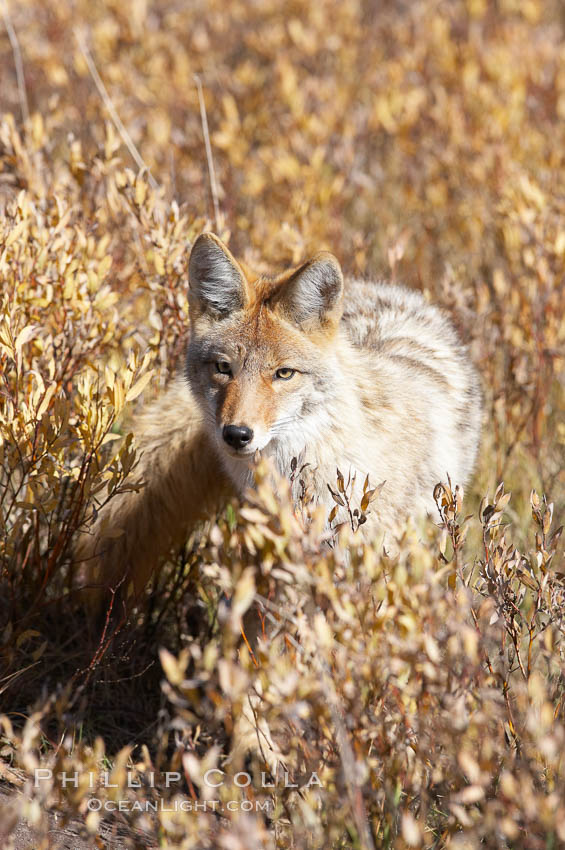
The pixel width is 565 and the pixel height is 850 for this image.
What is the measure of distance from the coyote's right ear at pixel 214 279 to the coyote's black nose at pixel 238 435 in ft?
2.11

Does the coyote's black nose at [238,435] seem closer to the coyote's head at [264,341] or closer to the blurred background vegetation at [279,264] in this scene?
the coyote's head at [264,341]

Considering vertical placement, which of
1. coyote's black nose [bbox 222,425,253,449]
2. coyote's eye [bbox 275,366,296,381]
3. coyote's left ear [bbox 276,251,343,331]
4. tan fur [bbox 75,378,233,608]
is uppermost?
coyote's left ear [bbox 276,251,343,331]

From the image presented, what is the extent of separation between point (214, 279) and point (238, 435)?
77 cm

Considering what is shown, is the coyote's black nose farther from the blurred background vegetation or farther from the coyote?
the blurred background vegetation

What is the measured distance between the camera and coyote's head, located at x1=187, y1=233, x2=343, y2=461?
3.23 metres

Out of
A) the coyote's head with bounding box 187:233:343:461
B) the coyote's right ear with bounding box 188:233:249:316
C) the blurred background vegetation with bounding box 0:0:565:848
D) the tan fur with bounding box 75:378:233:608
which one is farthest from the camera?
the tan fur with bounding box 75:378:233:608

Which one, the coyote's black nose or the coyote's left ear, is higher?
the coyote's left ear

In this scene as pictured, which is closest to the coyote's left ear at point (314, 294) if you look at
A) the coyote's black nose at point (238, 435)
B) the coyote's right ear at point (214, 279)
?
the coyote's right ear at point (214, 279)

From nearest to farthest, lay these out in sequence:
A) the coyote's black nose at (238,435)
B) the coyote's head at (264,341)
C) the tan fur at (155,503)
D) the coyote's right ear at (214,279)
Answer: the coyote's black nose at (238,435) < the coyote's head at (264,341) < the coyote's right ear at (214,279) < the tan fur at (155,503)

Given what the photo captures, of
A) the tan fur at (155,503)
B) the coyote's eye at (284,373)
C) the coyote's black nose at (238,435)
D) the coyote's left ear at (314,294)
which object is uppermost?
the coyote's left ear at (314,294)

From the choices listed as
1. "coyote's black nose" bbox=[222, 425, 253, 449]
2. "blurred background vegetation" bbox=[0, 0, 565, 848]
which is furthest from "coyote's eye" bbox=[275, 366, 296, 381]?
"blurred background vegetation" bbox=[0, 0, 565, 848]

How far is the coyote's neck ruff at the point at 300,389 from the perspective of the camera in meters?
3.24

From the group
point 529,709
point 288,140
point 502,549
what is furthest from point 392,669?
point 288,140

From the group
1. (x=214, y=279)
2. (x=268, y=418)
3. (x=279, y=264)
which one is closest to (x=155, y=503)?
(x=268, y=418)
